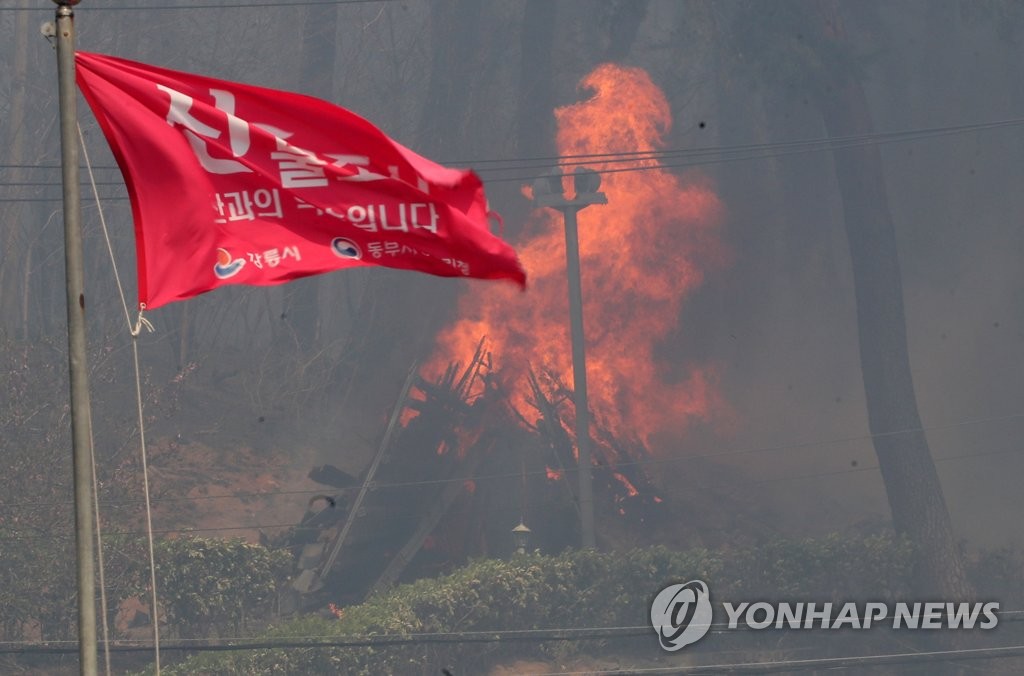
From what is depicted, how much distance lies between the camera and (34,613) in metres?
26.5

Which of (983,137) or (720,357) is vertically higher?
(983,137)

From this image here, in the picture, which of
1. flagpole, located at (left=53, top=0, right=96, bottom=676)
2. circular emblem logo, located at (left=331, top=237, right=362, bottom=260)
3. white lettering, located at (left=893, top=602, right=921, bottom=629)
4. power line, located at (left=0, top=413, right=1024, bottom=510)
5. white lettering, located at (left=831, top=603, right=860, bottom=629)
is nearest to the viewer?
flagpole, located at (left=53, top=0, right=96, bottom=676)

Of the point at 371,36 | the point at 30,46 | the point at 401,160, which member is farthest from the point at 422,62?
the point at 401,160

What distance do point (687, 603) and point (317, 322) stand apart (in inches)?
660

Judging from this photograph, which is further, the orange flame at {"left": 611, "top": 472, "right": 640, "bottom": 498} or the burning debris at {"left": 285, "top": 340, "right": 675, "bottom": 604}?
the orange flame at {"left": 611, "top": 472, "right": 640, "bottom": 498}

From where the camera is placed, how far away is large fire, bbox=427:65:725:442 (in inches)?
1567

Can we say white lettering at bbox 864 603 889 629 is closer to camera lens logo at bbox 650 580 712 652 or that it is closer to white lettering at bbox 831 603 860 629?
white lettering at bbox 831 603 860 629

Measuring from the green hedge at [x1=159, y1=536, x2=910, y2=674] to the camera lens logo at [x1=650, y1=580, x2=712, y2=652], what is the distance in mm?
288

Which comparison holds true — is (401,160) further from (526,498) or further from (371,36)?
(371,36)

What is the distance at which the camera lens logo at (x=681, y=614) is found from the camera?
28.0 m

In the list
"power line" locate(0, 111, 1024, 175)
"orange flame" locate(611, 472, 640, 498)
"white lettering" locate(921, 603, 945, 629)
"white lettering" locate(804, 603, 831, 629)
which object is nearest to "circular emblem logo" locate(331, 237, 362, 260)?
"white lettering" locate(804, 603, 831, 629)

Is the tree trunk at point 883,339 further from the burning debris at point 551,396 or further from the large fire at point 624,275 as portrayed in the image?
the large fire at point 624,275

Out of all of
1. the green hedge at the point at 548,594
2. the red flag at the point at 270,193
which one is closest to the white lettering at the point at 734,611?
the green hedge at the point at 548,594

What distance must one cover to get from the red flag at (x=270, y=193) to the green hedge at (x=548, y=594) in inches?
712
